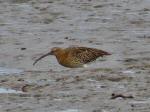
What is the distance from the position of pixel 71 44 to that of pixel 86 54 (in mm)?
2288

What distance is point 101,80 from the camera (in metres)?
13.1

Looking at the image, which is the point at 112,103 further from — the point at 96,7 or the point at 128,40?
the point at 96,7

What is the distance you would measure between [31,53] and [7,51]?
48 cm

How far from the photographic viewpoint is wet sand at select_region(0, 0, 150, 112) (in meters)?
11.6

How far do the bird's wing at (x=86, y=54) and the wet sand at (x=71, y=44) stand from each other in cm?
15

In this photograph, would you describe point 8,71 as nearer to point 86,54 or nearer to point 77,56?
point 77,56

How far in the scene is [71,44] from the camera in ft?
55.6

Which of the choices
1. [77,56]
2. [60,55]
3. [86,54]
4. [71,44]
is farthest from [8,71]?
[71,44]

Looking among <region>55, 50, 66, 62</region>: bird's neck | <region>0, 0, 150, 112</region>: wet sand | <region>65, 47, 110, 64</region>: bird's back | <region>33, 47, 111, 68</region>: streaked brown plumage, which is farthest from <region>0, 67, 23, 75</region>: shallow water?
<region>65, 47, 110, 64</region>: bird's back

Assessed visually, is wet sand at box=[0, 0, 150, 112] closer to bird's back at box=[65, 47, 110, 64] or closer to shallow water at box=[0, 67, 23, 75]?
shallow water at box=[0, 67, 23, 75]

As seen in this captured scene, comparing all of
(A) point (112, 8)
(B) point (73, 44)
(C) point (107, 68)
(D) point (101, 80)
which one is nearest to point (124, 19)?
(A) point (112, 8)

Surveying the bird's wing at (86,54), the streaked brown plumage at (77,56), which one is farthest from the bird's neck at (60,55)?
the bird's wing at (86,54)

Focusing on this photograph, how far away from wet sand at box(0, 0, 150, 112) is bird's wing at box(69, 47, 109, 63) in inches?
6.0

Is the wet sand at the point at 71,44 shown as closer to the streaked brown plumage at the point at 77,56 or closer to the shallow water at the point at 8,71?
the shallow water at the point at 8,71
